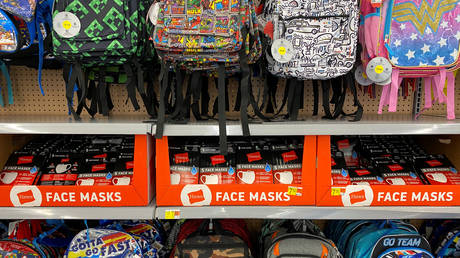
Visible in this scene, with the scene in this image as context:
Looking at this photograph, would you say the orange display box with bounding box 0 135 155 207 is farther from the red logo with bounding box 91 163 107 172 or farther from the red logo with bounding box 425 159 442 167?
the red logo with bounding box 425 159 442 167

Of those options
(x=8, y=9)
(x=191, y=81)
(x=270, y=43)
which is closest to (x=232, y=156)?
(x=191, y=81)

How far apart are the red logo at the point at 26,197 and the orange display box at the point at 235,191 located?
2.04ft

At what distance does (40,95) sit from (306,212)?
6.00 ft

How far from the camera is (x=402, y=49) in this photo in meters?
1.46

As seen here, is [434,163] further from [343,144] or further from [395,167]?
[343,144]

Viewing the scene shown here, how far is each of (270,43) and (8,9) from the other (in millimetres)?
1238

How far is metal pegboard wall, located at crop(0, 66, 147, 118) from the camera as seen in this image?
6.42 ft

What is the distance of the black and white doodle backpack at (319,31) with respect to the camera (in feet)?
4.63

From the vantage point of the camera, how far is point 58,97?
1.98 metres

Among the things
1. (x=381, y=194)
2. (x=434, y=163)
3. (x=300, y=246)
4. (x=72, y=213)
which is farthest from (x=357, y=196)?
(x=72, y=213)

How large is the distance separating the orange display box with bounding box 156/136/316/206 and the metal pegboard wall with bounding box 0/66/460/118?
60cm

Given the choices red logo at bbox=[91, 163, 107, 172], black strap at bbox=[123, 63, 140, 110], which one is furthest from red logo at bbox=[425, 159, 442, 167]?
red logo at bbox=[91, 163, 107, 172]

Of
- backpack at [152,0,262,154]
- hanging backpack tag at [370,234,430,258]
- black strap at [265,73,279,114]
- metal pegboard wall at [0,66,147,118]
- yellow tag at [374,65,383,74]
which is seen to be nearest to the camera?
backpack at [152,0,262,154]

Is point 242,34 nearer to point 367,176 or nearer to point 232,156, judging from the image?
point 232,156
